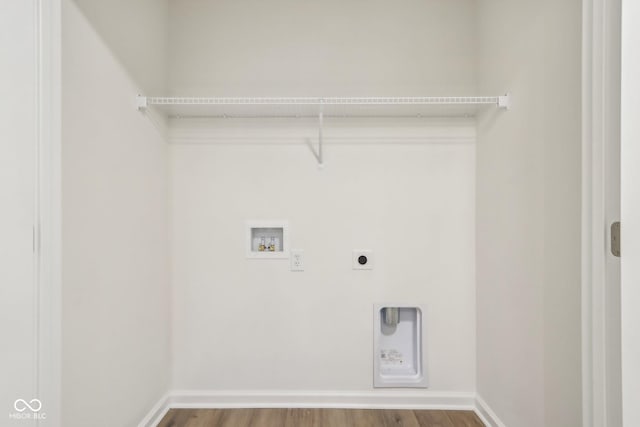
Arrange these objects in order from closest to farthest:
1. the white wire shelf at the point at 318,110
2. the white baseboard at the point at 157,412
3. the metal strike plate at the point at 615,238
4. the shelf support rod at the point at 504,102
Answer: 1. the metal strike plate at the point at 615,238
2. the shelf support rod at the point at 504,102
3. the white baseboard at the point at 157,412
4. the white wire shelf at the point at 318,110

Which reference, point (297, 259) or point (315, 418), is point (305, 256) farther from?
point (315, 418)

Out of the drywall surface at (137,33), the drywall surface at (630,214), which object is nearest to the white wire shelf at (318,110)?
the drywall surface at (137,33)

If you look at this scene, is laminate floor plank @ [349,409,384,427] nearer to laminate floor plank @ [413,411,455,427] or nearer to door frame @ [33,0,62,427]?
laminate floor plank @ [413,411,455,427]

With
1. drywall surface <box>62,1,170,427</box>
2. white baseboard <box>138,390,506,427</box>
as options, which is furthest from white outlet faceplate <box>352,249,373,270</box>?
drywall surface <box>62,1,170,427</box>

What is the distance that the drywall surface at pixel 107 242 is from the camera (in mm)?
1223

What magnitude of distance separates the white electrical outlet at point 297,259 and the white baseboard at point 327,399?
74cm

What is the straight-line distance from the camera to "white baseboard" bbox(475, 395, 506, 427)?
174cm

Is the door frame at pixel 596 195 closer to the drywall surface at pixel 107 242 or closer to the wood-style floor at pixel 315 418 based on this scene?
the wood-style floor at pixel 315 418

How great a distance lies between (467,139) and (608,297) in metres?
1.37

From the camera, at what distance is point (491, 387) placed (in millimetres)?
1811

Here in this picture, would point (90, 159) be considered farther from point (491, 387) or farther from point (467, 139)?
point (491, 387)

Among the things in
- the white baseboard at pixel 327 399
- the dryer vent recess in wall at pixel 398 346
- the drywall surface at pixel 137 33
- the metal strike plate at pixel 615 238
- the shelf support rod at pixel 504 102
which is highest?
the drywall surface at pixel 137 33

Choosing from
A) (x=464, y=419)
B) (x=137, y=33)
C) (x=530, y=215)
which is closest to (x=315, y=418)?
(x=464, y=419)

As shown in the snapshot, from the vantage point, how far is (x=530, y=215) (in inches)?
57.3
